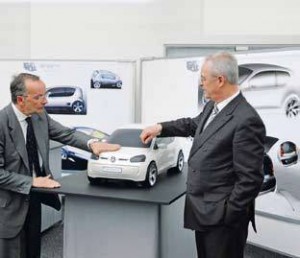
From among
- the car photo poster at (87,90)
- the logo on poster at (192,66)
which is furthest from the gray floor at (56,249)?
the logo on poster at (192,66)

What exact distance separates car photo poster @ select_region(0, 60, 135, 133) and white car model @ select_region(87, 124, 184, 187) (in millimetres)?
2032

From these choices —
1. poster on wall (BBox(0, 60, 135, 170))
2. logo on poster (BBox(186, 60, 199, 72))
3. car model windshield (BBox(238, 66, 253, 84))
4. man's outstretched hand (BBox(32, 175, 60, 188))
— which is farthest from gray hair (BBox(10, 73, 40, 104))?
poster on wall (BBox(0, 60, 135, 170))

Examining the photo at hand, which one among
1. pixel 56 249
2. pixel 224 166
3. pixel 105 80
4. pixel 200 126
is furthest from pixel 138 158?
pixel 105 80

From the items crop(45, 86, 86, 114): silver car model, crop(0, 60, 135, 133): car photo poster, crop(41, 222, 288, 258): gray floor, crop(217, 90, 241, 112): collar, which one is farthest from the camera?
crop(45, 86, 86, 114): silver car model

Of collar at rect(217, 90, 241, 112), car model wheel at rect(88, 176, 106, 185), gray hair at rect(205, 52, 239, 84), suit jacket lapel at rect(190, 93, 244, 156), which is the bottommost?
car model wheel at rect(88, 176, 106, 185)

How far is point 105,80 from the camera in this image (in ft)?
13.9

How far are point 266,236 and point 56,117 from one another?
2301 mm

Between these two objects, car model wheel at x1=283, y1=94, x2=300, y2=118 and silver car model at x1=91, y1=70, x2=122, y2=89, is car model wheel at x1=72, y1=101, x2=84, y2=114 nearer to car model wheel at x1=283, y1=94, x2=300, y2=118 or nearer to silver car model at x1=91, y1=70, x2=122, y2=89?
silver car model at x1=91, y1=70, x2=122, y2=89

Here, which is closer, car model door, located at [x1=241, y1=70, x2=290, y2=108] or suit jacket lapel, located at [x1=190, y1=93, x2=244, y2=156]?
suit jacket lapel, located at [x1=190, y1=93, x2=244, y2=156]

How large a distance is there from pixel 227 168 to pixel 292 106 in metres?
1.36

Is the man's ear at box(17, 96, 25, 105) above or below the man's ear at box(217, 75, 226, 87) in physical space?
below

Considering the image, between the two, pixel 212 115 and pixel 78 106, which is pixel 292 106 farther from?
pixel 78 106

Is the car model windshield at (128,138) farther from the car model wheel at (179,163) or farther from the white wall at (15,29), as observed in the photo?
the white wall at (15,29)

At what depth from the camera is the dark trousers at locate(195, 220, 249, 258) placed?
1.77m
